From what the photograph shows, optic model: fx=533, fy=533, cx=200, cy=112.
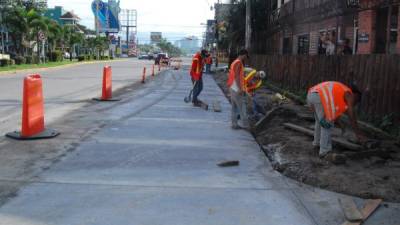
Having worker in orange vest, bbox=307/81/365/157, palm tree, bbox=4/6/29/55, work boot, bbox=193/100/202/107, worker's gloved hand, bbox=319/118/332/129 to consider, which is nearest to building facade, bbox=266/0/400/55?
work boot, bbox=193/100/202/107

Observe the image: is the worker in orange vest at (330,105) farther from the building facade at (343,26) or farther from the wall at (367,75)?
the building facade at (343,26)

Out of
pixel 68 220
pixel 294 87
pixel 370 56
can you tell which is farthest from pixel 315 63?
pixel 68 220

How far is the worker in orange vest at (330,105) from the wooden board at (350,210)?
1.51 m

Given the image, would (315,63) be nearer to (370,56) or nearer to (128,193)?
(370,56)

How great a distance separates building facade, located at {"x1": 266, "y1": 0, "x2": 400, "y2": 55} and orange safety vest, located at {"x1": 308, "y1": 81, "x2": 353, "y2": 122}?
8.23 metres

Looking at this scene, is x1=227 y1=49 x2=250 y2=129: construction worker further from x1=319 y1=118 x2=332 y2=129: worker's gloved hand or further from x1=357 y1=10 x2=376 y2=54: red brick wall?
x1=357 y1=10 x2=376 y2=54: red brick wall

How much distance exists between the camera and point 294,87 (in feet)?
62.8

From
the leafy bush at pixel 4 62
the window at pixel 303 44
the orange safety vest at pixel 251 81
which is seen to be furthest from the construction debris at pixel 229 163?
the leafy bush at pixel 4 62

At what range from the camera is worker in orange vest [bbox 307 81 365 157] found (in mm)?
7160

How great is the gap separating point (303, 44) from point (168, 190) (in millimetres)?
21545

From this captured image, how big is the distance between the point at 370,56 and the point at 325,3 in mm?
9997

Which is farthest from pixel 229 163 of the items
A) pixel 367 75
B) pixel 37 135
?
pixel 367 75

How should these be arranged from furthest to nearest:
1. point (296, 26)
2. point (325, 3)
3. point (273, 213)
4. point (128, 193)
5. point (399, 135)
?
point (296, 26) < point (325, 3) < point (399, 135) < point (128, 193) < point (273, 213)

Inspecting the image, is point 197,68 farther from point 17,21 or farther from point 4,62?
point 17,21
